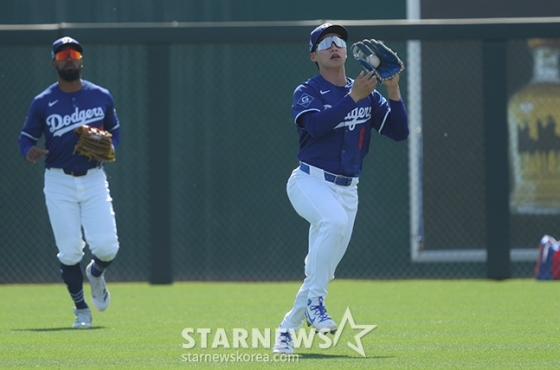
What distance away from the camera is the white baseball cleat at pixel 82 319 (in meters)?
7.74

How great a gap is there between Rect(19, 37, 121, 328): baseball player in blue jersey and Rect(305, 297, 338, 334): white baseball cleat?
2.58 m

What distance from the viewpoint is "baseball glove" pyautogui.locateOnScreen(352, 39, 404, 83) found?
20.0 feet

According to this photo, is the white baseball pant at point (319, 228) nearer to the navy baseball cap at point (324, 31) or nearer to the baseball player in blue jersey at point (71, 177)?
the navy baseball cap at point (324, 31)

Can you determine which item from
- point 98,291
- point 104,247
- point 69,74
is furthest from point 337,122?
point 98,291

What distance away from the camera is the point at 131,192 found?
11805 millimetres

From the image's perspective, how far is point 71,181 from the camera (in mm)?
7938

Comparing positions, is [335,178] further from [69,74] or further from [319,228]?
Answer: [69,74]

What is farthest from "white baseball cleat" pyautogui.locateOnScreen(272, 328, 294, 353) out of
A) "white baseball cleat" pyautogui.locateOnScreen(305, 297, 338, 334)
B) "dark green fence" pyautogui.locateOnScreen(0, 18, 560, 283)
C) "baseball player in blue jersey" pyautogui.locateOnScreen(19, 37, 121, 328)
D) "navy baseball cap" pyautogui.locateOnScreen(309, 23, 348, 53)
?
"dark green fence" pyautogui.locateOnScreen(0, 18, 560, 283)

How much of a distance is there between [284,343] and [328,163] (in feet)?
3.50

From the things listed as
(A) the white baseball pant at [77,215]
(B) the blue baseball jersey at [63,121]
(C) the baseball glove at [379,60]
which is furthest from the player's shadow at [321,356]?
(B) the blue baseball jersey at [63,121]

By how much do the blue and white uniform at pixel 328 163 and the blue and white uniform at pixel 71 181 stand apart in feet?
7.43

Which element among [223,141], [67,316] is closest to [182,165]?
[223,141]

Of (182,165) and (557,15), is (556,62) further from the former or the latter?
(182,165)

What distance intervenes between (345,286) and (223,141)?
216 centimetres
